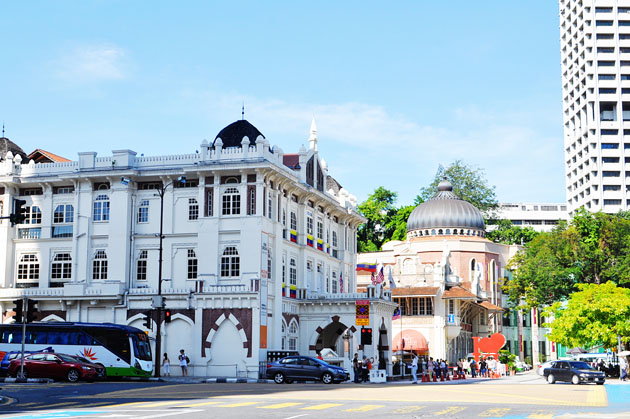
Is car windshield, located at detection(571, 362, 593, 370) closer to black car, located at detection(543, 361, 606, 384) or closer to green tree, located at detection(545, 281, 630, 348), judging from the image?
black car, located at detection(543, 361, 606, 384)

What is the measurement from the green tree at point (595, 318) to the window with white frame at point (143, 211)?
102 feet

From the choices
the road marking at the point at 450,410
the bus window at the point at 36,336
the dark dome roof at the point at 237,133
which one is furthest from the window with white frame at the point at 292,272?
the road marking at the point at 450,410

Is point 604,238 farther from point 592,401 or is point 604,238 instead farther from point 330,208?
point 592,401

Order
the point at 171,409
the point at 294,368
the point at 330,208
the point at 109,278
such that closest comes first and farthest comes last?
the point at 171,409 → the point at 294,368 → the point at 109,278 → the point at 330,208

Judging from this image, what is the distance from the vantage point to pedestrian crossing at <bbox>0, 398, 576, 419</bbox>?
22.3m

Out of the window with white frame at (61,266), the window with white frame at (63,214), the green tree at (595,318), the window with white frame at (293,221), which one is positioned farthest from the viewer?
the green tree at (595,318)

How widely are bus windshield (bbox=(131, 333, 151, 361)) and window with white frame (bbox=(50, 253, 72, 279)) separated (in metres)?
13.5

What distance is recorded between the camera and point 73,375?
39.8m

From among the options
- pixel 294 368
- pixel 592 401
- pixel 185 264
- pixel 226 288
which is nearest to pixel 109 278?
pixel 185 264

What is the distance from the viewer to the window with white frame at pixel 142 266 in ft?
184

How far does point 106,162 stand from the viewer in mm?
56781

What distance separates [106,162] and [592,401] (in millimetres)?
36278

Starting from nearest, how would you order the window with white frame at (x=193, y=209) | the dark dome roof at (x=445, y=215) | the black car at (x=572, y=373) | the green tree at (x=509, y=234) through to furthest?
the black car at (x=572, y=373) < the window with white frame at (x=193, y=209) < the dark dome roof at (x=445, y=215) < the green tree at (x=509, y=234)

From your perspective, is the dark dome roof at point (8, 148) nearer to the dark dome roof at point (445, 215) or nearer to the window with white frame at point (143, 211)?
the window with white frame at point (143, 211)
